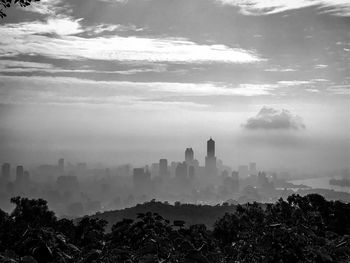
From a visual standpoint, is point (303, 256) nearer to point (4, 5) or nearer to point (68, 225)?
point (4, 5)

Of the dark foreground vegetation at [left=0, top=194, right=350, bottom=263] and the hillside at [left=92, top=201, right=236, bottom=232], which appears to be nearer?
the dark foreground vegetation at [left=0, top=194, right=350, bottom=263]

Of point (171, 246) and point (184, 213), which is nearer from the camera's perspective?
point (171, 246)

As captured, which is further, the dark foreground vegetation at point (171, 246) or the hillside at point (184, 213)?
the hillside at point (184, 213)

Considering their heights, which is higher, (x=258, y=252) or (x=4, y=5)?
(x=4, y=5)

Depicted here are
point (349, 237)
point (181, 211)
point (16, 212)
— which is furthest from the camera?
point (181, 211)

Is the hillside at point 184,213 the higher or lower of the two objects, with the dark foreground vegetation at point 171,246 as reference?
lower

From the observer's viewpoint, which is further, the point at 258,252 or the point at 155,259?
the point at 258,252

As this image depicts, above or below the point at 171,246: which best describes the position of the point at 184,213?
below

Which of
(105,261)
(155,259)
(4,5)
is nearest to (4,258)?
(105,261)

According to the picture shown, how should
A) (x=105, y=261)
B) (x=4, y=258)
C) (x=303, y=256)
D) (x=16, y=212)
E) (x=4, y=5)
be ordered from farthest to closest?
(x=16, y=212) → (x=4, y=5) → (x=303, y=256) → (x=105, y=261) → (x=4, y=258)

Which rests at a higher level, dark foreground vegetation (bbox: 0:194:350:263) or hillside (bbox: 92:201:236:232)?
dark foreground vegetation (bbox: 0:194:350:263)

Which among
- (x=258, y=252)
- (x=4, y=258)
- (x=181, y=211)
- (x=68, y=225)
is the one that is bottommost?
(x=181, y=211)
